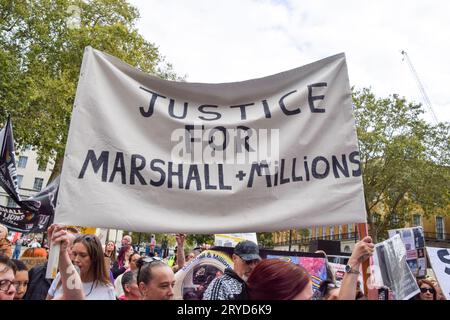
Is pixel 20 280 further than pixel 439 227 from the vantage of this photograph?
No

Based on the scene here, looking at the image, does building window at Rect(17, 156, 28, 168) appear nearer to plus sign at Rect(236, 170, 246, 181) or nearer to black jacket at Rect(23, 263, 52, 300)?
black jacket at Rect(23, 263, 52, 300)

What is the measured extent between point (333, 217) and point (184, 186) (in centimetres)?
108

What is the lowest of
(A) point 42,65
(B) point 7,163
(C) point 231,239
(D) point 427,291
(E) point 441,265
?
(D) point 427,291

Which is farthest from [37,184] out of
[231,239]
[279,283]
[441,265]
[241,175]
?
[279,283]

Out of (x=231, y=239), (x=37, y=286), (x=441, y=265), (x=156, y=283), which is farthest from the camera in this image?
(x=231, y=239)

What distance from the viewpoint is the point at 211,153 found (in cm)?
329

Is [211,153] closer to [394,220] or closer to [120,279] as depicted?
[120,279]

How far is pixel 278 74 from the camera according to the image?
3.51 meters

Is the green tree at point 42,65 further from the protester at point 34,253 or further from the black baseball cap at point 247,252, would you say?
the black baseball cap at point 247,252

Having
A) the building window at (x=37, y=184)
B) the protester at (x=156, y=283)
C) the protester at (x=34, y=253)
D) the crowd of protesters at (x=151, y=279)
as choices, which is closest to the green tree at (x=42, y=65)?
the protester at (x=34, y=253)

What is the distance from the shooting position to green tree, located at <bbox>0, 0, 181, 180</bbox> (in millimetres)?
17453

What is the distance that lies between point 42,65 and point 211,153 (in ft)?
63.3

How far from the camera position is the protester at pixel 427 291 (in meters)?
5.07

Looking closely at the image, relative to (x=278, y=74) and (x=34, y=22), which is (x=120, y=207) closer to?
(x=278, y=74)
